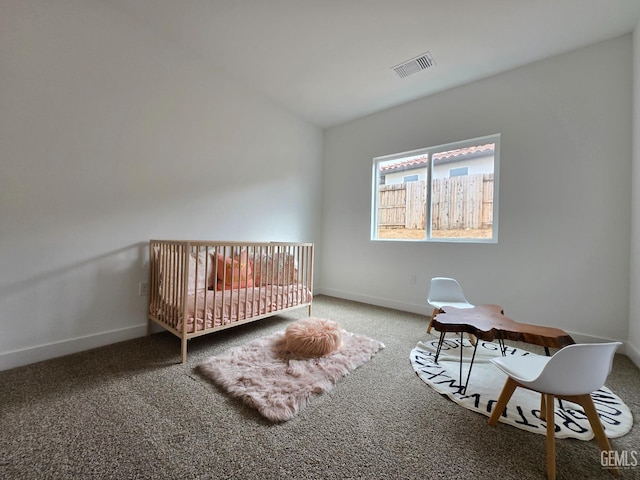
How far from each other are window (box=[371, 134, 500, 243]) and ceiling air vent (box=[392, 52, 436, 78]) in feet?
2.91

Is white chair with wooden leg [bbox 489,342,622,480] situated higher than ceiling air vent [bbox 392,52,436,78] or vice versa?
ceiling air vent [bbox 392,52,436,78]

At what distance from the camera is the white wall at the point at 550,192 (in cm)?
214

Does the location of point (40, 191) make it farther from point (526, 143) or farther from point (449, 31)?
point (526, 143)

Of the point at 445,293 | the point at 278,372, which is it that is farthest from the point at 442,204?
the point at 278,372

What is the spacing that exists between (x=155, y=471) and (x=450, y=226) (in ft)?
10.3

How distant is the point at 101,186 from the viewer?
1996 mm

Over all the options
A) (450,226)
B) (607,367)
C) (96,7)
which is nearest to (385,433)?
(607,367)

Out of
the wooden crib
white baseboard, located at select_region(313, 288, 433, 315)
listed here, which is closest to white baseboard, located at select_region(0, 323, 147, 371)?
the wooden crib

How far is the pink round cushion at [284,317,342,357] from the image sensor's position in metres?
1.89

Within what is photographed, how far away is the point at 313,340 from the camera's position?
1897 millimetres

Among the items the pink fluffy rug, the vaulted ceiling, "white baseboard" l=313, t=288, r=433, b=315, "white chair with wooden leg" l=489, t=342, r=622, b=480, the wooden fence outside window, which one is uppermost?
the vaulted ceiling

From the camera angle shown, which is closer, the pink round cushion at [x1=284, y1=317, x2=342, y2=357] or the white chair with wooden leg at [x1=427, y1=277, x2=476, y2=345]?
the pink round cushion at [x1=284, y1=317, x2=342, y2=357]

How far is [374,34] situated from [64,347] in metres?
3.43

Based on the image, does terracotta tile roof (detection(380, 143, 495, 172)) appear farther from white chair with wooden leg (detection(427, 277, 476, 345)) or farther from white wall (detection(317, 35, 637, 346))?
white chair with wooden leg (detection(427, 277, 476, 345))
